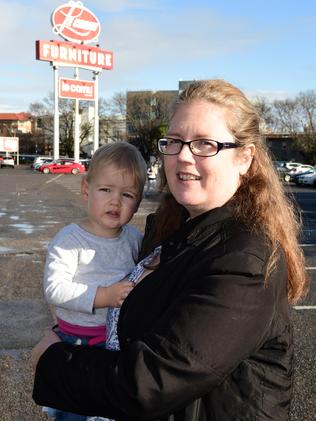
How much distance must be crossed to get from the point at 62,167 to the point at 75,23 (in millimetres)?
14580

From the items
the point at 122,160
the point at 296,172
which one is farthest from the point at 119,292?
the point at 296,172

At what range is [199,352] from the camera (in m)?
1.24

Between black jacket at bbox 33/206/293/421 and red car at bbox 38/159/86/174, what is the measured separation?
49.8m

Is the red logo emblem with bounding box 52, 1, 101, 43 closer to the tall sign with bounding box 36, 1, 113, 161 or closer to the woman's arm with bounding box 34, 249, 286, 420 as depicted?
the tall sign with bounding box 36, 1, 113, 161

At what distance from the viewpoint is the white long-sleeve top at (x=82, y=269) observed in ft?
6.56

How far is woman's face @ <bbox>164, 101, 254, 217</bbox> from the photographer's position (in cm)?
152

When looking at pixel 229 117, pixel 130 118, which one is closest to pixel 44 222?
pixel 229 117

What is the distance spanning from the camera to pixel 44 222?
522 inches

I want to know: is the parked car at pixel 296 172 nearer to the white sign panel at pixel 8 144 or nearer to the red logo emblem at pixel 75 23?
the red logo emblem at pixel 75 23

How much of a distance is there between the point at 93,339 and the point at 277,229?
3.43ft

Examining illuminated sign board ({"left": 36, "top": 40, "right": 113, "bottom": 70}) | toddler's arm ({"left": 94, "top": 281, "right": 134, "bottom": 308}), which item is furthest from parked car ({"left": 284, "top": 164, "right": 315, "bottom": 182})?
toddler's arm ({"left": 94, "top": 281, "right": 134, "bottom": 308})

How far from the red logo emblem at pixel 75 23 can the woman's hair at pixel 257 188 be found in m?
51.0

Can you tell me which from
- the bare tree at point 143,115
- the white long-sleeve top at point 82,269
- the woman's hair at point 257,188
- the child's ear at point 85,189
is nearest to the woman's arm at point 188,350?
the woman's hair at point 257,188

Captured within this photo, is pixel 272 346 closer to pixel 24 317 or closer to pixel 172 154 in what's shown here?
pixel 172 154
